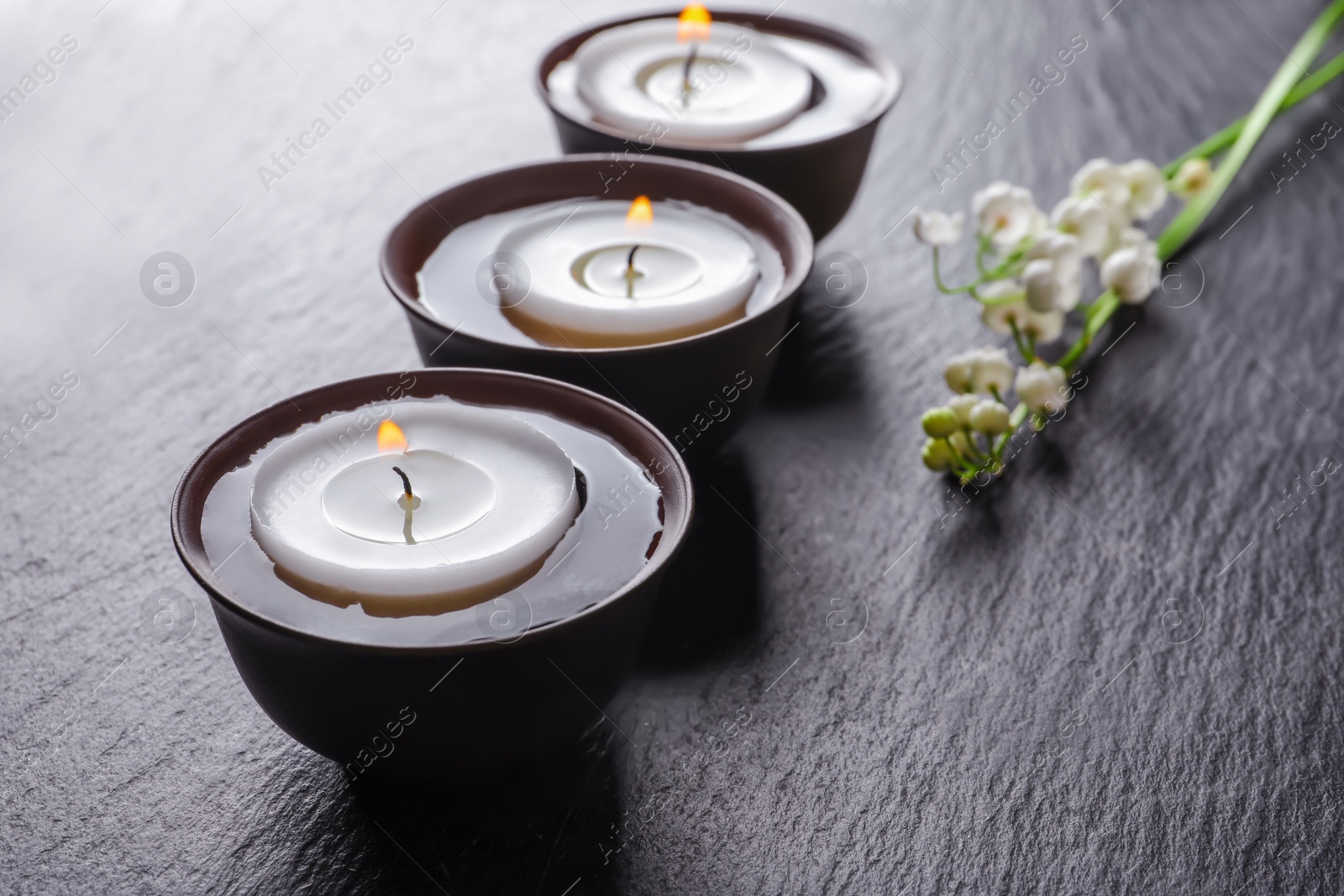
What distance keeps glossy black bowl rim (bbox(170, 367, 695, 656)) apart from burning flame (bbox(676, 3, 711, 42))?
0.41 meters

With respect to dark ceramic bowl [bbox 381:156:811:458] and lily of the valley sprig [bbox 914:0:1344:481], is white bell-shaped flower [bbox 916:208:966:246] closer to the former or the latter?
lily of the valley sprig [bbox 914:0:1344:481]

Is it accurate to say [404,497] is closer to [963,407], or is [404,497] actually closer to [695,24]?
[963,407]

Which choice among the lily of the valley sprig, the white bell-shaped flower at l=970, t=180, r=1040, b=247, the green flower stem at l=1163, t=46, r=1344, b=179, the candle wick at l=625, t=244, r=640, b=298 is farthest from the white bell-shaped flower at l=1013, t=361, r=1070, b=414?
the green flower stem at l=1163, t=46, r=1344, b=179

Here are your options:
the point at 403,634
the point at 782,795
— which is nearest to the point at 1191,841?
the point at 782,795

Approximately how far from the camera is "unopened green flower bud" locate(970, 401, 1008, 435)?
67cm

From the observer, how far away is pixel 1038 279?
711mm

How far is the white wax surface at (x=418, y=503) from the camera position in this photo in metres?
0.44

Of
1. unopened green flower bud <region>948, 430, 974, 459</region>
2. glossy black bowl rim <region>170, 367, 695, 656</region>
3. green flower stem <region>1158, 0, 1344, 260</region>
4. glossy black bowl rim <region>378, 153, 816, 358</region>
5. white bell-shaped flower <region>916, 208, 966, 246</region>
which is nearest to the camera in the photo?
glossy black bowl rim <region>170, 367, 695, 656</region>

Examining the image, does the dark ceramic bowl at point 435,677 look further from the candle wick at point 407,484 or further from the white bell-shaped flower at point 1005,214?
the white bell-shaped flower at point 1005,214

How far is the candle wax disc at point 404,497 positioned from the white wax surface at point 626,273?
0.14m

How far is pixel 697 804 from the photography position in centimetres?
50

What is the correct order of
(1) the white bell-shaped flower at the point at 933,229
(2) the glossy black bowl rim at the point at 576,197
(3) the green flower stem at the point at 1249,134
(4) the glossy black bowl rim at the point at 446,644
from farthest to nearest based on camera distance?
(3) the green flower stem at the point at 1249,134
(1) the white bell-shaped flower at the point at 933,229
(2) the glossy black bowl rim at the point at 576,197
(4) the glossy black bowl rim at the point at 446,644

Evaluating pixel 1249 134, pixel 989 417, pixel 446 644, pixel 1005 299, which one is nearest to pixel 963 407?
pixel 989 417

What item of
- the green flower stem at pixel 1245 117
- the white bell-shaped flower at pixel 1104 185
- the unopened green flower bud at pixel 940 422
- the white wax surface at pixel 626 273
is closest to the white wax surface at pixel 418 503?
the white wax surface at pixel 626 273
